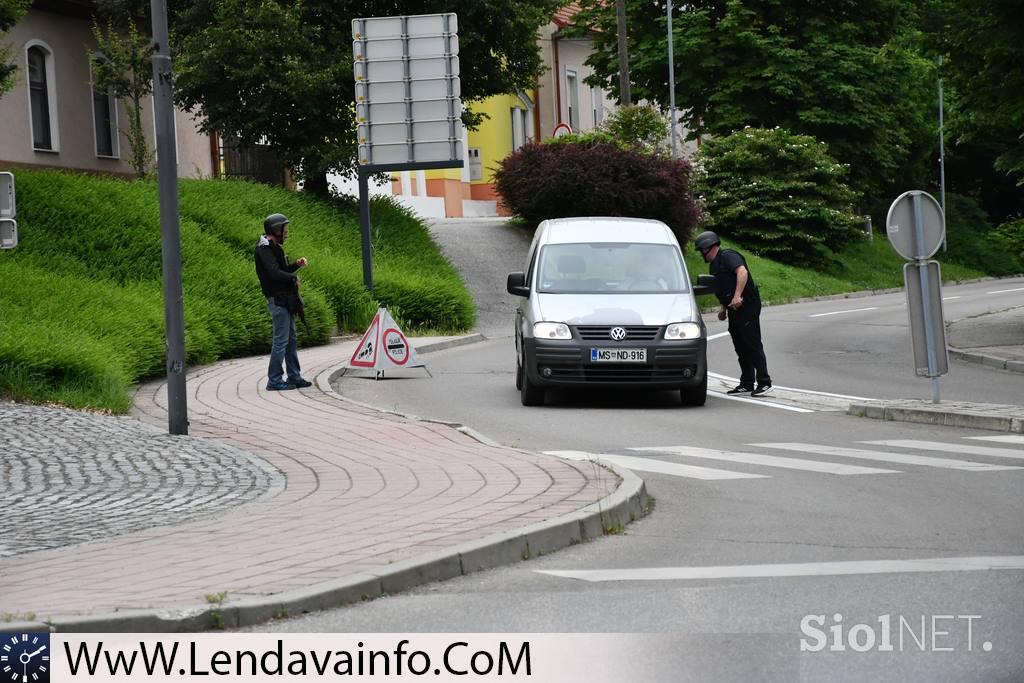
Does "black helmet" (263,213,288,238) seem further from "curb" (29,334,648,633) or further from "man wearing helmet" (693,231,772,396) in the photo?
"curb" (29,334,648,633)

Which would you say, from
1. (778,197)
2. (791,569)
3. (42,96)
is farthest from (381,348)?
(778,197)

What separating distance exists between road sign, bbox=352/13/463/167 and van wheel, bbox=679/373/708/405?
41.5ft

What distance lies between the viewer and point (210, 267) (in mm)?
24719

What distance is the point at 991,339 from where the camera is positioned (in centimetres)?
2556

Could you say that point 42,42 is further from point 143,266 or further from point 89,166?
point 143,266

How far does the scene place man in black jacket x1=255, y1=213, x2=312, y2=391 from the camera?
695 inches

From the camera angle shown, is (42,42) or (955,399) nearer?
(955,399)

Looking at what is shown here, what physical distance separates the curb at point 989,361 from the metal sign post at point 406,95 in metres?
9.40

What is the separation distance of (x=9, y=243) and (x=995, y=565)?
857 centimetres

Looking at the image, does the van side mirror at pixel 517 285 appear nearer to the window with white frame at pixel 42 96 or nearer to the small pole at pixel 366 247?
the small pole at pixel 366 247

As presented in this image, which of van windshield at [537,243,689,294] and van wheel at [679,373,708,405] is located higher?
van windshield at [537,243,689,294]

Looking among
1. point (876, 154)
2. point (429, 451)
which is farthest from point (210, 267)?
point (876, 154)

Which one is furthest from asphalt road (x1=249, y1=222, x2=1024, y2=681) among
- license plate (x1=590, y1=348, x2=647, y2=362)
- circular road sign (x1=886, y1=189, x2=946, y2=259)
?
circular road sign (x1=886, y1=189, x2=946, y2=259)

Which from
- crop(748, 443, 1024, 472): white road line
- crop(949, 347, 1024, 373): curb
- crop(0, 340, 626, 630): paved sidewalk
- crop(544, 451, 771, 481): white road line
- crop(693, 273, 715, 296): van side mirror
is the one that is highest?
crop(693, 273, 715, 296): van side mirror
